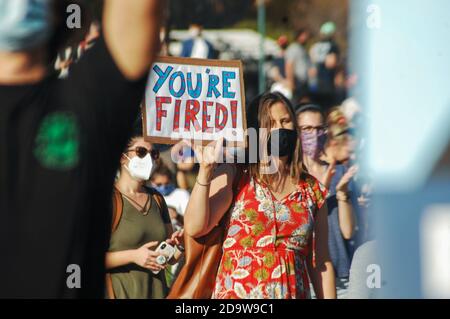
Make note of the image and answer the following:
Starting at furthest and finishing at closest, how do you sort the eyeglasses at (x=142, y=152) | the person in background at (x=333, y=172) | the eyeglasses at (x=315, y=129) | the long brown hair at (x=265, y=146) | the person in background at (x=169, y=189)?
1. the eyeglasses at (x=315, y=129)
2. the person in background at (x=169, y=189)
3. the person in background at (x=333, y=172)
4. the eyeglasses at (x=142, y=152)
5. the long brown hair at (x=265, y=146)

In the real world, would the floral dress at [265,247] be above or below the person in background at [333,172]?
below

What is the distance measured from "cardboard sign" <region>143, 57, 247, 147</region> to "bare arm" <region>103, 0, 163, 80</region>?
9.82 feet

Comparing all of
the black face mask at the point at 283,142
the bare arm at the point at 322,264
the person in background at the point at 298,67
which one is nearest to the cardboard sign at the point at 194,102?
the black face mask at the point at 283,142

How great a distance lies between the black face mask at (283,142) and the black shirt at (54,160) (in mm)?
3001

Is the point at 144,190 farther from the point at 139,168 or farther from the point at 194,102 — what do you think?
the point at 194,102

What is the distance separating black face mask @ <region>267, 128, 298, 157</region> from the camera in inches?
198

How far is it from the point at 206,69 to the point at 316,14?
43.1 feet

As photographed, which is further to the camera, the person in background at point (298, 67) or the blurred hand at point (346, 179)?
the person in background at point (298, 67)

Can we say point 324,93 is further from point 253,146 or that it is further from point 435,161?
point 435,161

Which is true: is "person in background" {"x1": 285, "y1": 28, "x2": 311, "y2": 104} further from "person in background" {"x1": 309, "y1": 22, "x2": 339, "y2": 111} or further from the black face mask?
the black face mask

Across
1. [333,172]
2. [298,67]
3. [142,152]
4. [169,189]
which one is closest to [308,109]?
[333,172]

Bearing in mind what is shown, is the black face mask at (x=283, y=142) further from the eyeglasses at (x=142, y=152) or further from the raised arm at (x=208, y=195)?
the eyeglasses at (x=142, y=152)

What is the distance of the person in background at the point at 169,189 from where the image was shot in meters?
6.12

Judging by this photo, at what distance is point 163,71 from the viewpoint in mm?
5184
